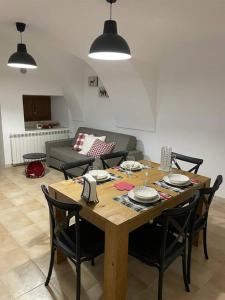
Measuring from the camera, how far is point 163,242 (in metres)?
1.52

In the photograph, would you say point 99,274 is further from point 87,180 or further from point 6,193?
point 6,193

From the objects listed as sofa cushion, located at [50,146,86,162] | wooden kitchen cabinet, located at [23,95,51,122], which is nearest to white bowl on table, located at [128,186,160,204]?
sofa cushion, located at [50,146,86,162]

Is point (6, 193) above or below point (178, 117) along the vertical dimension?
→ below

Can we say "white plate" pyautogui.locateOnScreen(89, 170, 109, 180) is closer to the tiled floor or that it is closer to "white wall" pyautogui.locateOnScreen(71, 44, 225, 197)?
the tiled floor

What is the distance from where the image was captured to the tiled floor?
1.78 m

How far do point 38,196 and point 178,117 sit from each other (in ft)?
8.21

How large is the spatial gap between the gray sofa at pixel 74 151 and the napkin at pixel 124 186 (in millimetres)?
1701

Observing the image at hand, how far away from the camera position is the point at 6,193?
355 centimetres

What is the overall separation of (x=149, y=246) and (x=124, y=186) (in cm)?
53

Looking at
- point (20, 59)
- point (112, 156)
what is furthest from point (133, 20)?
point (112, 156)

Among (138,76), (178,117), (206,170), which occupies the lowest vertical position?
(206,170)

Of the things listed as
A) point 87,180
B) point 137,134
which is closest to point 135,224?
point 87,180

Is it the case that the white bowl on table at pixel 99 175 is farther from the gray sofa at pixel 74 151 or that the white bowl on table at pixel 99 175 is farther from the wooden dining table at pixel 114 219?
the gray sofa at pixel 74 151

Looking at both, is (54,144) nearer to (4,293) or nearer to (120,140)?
(120,140)
